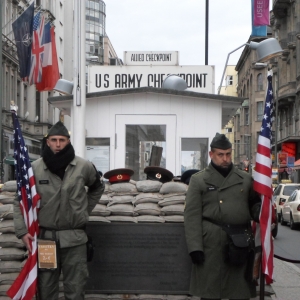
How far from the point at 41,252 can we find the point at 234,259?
5.47 ft

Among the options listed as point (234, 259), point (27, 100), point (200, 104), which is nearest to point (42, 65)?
point (200, 104)

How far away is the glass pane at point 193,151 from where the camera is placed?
10984mm

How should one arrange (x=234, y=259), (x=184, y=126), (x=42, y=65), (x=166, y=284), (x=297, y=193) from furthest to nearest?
1. (x=297, y=193)
2. (x=42, y=65)
3. (x=184, y=126)
4. (x=166, y=284)
5. (x=234, y=259)

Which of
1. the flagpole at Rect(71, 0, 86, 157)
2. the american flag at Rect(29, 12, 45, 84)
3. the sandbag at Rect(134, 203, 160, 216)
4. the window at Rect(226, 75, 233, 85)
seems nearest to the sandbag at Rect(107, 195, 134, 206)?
the sandbag at Rect(134, 203, 160, 216)

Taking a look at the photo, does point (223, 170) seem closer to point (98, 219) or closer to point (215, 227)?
point (215, 227)

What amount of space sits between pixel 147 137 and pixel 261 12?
1017cm

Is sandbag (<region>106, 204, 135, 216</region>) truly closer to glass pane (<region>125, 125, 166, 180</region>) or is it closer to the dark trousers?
the dark trousers

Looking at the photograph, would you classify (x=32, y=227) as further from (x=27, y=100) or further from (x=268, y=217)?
(x=27, y=100)

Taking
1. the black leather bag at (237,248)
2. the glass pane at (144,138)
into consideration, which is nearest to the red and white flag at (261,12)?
the glass pane at (144,138)

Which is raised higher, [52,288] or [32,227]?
[32,227]

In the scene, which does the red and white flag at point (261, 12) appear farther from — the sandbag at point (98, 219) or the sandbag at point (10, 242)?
the sandbag at point (10, 242)

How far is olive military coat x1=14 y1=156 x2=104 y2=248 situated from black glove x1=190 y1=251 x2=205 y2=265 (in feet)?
3.22

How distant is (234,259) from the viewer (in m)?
5.96

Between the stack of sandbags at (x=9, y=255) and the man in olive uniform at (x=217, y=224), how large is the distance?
2.04 meters
